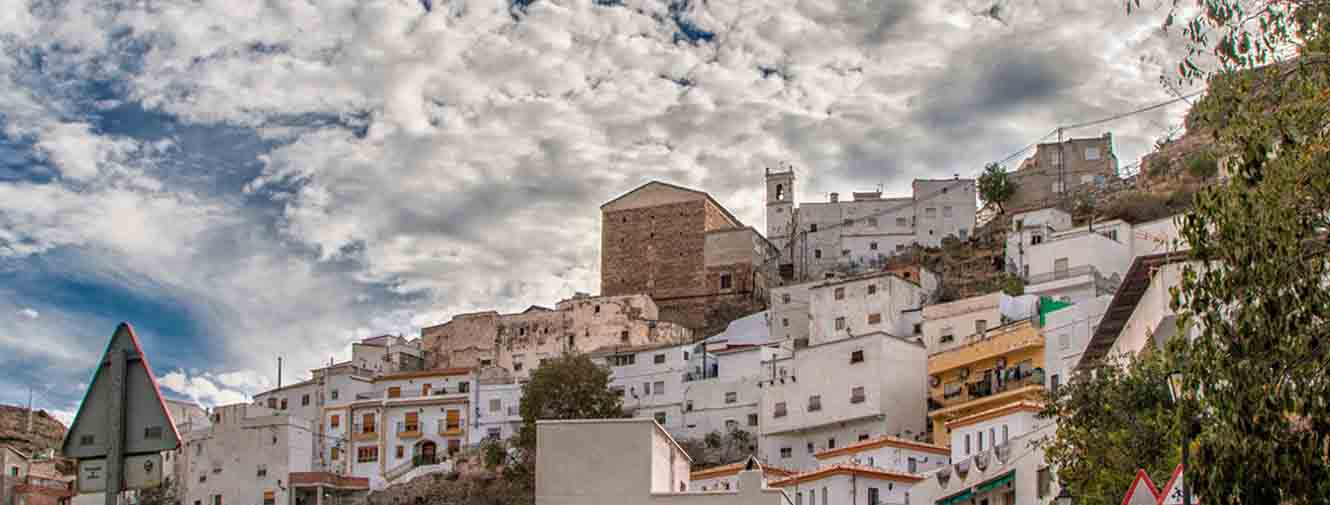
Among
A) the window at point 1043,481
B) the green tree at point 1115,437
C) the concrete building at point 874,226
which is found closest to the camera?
the green tree at point 1115,437

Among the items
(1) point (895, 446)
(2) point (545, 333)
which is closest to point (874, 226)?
(2) point (545, 333)

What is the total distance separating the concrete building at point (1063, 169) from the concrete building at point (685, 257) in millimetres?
15571

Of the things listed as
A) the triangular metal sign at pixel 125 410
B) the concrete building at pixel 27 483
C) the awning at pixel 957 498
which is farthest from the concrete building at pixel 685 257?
the triangular metal sign at pixel 125 410

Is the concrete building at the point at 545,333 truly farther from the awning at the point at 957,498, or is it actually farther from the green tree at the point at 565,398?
the awning at the point at 957,498

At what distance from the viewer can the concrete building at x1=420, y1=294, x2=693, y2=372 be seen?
92500 millimetres

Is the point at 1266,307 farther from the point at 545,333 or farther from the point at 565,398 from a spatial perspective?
the point at 545,333

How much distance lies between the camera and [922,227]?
9994 centimetres

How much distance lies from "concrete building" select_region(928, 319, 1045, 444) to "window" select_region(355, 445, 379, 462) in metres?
29.4

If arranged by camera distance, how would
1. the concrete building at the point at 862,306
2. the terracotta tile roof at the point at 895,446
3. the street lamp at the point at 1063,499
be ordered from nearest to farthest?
the street lamp at the point at 1063,499 → the terracotta tile roof at the point at 895,446 → the concrete building at the point at 862,306

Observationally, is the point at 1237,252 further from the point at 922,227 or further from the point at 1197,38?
the point at 922,227

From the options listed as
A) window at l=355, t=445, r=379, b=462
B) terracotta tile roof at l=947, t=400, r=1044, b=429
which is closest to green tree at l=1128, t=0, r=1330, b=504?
terracotta tile roof at l=947, t=400, r=1044, b=429

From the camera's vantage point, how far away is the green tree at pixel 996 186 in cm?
10156

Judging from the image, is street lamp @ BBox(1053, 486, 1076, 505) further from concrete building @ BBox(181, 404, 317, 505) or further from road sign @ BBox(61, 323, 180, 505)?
concrete building @ BBox(181, 404, 317, 505)

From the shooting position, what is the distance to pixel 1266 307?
12797 millimetres
